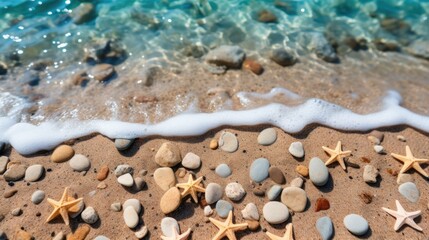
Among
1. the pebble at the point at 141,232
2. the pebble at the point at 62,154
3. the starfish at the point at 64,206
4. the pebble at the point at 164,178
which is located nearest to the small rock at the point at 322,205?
the pebble at the point at 164,178

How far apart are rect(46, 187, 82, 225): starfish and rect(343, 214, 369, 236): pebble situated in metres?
2.44

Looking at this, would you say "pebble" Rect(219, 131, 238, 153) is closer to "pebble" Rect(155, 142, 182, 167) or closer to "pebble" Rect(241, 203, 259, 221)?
"pebble" Rect(155, 142, 182, 167)

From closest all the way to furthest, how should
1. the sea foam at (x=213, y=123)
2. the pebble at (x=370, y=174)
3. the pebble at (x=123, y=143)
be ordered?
1. the pebble at (x=370, y=174)
2. the pebble at (x=123, y=143)
3. the sea foam at (x=213, y=123)

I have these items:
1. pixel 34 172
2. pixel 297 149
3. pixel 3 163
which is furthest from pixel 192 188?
pixel 3 163

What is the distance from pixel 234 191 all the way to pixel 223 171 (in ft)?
0.90

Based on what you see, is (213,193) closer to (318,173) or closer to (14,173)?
(318,173)

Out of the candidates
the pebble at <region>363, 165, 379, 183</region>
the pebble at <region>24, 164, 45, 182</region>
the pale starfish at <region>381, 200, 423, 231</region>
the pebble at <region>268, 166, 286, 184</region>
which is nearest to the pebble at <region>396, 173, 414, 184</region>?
the pebble at <region>363, 165, 379, 183</region>

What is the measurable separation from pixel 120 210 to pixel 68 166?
79cm

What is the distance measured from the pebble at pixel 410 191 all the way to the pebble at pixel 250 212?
1467mm

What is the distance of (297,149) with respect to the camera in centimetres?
378

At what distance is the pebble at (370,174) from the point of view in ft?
11.6

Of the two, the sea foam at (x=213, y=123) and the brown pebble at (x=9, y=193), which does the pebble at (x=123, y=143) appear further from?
the brown pebble at (x=9, y=193)

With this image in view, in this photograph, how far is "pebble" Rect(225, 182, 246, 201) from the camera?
11.1ft

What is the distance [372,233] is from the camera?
3.21 meters
